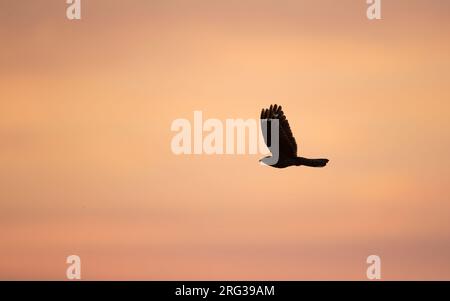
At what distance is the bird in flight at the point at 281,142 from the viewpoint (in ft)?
137

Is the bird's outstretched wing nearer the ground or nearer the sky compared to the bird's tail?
nearer the sky

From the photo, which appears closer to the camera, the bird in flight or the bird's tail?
the bird in flight

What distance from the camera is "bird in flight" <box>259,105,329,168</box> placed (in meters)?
41.7

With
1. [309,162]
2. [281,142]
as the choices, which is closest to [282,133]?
[281,142]

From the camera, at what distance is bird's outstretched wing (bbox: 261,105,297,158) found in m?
41.7

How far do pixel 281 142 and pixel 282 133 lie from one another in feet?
1.98

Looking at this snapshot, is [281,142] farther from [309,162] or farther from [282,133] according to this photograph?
[309,162]

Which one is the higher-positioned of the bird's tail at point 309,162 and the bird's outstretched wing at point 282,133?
the bird's outstretched wing at point 282,133
